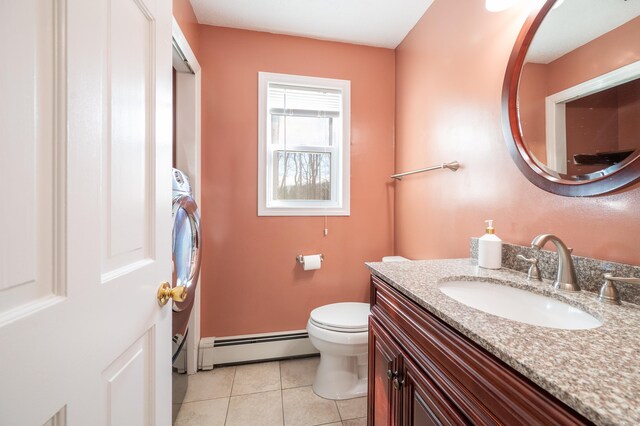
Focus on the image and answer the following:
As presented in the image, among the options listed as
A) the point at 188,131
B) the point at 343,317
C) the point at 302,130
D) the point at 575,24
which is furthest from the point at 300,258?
the point at 575,24

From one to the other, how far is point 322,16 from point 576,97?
157 centimetres

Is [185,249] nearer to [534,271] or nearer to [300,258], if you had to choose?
[300,258]

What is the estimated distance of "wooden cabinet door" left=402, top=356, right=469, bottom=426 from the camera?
64 cm

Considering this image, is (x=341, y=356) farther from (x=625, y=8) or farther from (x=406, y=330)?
(x=625, y=8)

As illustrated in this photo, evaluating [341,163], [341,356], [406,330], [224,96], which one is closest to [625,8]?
[406,330]

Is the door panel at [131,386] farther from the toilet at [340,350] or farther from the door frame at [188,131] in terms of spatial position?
the door frame at [188,131]

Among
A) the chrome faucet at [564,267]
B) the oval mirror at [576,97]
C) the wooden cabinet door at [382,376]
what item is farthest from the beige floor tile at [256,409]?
the oval mirror at [576,97]

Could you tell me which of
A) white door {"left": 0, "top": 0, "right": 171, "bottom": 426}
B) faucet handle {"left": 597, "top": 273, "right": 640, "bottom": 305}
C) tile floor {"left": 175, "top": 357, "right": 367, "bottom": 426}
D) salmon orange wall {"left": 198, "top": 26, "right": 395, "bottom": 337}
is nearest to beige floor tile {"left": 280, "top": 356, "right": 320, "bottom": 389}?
tile floor {"left": 175, "top": 357, "right": 367, "bottom": 426}

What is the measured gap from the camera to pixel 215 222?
75.4 inches

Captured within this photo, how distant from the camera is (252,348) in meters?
1.94

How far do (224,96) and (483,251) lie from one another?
1.91 meters

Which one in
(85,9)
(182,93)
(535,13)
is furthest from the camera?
(182,93)

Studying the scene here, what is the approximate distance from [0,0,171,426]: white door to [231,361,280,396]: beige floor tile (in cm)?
108

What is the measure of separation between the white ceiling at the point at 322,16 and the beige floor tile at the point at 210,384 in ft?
8.10
